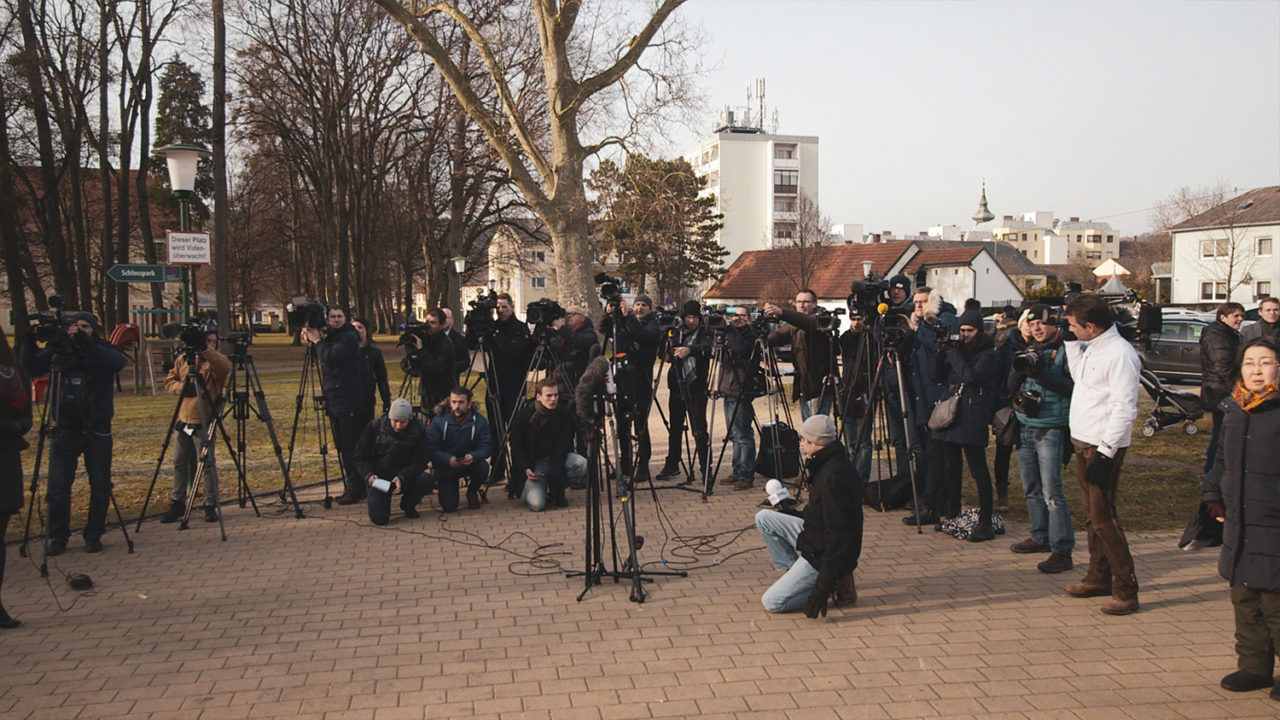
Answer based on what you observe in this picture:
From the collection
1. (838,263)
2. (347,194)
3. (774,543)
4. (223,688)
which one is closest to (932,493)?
(774,543)

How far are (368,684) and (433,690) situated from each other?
365 mm

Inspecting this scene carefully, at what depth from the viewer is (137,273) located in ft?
46.7

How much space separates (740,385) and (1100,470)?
14.0 feet

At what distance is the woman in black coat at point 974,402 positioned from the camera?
750cm

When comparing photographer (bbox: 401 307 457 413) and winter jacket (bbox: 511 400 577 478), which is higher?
photographer (bbox: 401 307 457 413)

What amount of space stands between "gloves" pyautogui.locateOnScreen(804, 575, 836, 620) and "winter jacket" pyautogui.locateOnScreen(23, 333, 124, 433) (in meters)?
5.50

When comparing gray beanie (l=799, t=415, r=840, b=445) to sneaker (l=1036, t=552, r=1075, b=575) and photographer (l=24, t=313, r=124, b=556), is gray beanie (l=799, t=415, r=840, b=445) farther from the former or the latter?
photographer (l=24, t=313, r=124, b=556)

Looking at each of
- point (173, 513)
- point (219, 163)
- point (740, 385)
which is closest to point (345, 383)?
point (173, 513)

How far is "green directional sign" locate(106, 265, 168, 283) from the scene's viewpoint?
14.0m

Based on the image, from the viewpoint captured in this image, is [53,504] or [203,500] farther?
[203,500]

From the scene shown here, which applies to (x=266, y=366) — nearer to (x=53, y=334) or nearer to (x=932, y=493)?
(x=53, y=334)

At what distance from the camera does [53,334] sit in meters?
7.16

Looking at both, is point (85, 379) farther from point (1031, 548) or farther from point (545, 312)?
point (1031, 548)

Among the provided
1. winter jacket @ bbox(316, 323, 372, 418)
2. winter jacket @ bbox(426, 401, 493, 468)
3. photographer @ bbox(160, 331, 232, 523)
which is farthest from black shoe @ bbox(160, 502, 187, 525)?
winter jacket @ bbox(426, 401, 493, 468)
